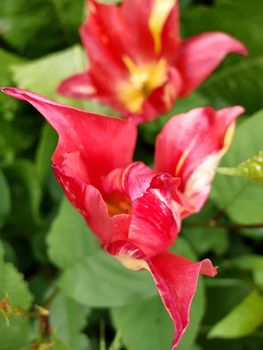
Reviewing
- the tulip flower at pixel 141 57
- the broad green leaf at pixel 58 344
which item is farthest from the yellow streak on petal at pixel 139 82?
the broad green leaf at pixel 58 344

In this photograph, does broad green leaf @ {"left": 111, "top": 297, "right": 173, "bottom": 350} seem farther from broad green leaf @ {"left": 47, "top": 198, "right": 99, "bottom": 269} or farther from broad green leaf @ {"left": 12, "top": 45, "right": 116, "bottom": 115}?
broad green leaf @ {"left": 12, "top": 45, "right": 116, "bottom": 115}

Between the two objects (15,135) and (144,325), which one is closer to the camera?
(144,325)

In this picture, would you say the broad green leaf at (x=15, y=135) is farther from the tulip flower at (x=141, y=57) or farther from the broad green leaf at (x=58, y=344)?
the broad green leaf at (x=58, y=344)

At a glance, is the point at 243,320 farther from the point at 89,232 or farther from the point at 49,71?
the point at 49,71

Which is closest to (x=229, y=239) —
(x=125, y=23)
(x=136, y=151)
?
(x=136, y=151)

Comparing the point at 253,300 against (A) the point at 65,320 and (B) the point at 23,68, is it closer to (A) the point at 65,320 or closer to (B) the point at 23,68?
(A) the point at 65,320

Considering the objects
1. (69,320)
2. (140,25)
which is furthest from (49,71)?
(69,320)
